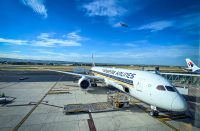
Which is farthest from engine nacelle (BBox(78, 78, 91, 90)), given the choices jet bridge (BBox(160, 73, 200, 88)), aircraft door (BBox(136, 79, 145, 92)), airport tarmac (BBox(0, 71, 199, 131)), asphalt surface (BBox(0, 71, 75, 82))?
asphalt surface (BBox(0, 71, 75, 82))

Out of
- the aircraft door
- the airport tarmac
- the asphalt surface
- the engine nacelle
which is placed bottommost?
the airport tarmac

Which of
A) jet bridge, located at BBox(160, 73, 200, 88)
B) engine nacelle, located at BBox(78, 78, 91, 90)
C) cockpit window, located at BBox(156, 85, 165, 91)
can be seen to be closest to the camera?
cockpit window, located at BBox(156, 85, 165, 91)

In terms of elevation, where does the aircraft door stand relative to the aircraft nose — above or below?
above

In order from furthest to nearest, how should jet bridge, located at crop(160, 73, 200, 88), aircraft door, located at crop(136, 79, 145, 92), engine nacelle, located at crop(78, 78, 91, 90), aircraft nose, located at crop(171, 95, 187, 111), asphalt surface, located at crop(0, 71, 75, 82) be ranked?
1. asphalt surface, located at crop(0, 71, 75, 82)
2. jet bridge, located at crop(160, 73, 200, 88)
3. engine nacelle, located at crop(78, 78, 91, 90)
4. aircraft door, located at crop(136, 79, 145, 92)
5. aircraft nose, located at crop(171, 95, 187, 111)

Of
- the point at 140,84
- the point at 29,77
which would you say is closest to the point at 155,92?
the point at 140,84

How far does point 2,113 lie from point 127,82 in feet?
43.7

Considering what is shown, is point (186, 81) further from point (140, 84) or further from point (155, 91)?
point (155, 91)

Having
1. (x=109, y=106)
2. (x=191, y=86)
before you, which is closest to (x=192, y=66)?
(x=191, y=86)

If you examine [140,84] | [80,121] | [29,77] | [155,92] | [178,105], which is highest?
[140,84]

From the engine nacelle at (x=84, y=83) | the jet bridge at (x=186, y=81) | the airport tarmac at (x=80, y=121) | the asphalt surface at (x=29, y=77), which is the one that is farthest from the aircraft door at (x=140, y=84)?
the asphalt surface at (x=29, y=77)

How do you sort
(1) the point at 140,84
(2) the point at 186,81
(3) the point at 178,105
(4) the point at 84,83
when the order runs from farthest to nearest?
1. (2) the point at 186,81
2. (4) the point at 84,83
3. (1) the point at 140,84
4. (3) the point at 178,105

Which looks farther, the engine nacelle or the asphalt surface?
the asphalt surface

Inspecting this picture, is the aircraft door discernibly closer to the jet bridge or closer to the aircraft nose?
the aircraft nose

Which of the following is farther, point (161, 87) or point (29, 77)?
point (29, 77)
